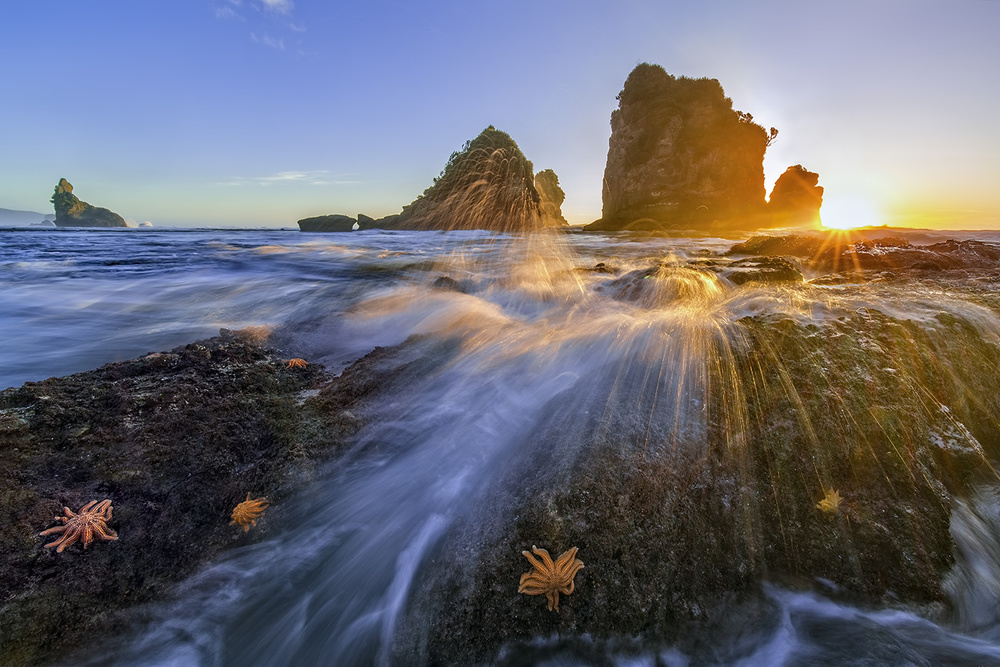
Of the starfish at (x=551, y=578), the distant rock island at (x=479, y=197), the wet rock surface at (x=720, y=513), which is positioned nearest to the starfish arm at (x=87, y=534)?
the wet rock surface at (x=720, y=513)

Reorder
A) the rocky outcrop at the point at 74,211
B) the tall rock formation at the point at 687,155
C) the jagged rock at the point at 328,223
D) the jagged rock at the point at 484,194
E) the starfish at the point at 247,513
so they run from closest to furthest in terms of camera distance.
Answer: the starfish at the point at 247,513 < the jagged rock at the point at 484,194 < the tall rock formation at the point at 687,155 < the jagged rock at the point at 328,223 < the rocky outcrop at the point at 74,211

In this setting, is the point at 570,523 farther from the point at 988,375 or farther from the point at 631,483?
the point at 988,375

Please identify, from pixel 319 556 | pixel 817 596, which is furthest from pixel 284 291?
→ pixel 817 596

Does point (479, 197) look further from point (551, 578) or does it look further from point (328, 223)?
point (551, 578)

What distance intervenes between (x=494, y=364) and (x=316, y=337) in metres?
2.86

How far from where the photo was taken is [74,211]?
11100cm

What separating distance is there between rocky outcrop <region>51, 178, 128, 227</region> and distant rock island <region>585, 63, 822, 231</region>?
144m

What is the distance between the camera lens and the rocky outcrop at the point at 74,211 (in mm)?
110062

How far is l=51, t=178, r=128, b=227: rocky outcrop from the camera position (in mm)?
110062

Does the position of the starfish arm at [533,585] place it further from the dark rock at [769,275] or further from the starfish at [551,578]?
the dark rock at [769,275]

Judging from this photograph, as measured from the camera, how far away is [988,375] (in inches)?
123

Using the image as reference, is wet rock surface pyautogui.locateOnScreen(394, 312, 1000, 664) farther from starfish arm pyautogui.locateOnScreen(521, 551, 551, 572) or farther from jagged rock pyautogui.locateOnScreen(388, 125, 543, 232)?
jagged rock pyautogui.locateOnScreen(388, 125, 543, 232)

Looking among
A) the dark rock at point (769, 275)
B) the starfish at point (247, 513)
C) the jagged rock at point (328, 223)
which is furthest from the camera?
the jagged rock at point (328, 223)

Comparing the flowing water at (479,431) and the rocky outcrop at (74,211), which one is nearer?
the flowing water at (479,431)
